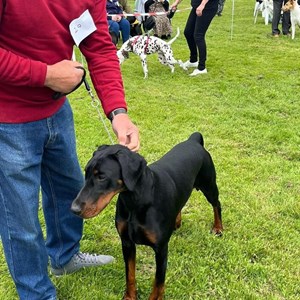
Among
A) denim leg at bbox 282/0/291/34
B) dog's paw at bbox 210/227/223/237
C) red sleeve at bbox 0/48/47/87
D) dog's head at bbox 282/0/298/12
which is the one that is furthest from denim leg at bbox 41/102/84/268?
denim leg at bbox 282/0/291/34

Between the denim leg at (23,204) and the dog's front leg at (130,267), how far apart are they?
0.48m

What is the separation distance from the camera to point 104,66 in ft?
7.25

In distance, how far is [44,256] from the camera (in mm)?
2301

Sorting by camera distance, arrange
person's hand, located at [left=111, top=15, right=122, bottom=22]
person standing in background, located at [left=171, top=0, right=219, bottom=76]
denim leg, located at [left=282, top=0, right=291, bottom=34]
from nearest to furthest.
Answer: person standing in background, located at [left=171, top=0, right=219, bottom=76]
person's hand, located at [left=111, top=15, right=122, bottom=22]
denim leg, located at [left=282, top=0, right=291, bottom=34]

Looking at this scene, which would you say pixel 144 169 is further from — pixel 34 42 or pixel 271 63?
pixel 271 63

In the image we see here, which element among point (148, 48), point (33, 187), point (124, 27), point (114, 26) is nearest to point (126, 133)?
point (33, 187)

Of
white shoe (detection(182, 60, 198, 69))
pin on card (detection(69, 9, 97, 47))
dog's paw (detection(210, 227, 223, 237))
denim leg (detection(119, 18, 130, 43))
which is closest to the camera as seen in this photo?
pin on card (detection(69, 9, 97, 47))

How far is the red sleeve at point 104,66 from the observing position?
217 cm

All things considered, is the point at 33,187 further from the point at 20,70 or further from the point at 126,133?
the point at 20,70

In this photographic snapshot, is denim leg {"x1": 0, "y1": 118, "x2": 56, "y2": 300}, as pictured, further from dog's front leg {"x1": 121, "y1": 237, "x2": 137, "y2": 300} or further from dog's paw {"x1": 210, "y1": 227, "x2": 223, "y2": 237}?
dog's paw {"x1": 210, "y1": 227, "x2": 223, "y2": 237}

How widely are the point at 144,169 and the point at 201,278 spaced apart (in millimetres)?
1084

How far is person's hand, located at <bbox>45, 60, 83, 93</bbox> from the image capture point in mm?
1764

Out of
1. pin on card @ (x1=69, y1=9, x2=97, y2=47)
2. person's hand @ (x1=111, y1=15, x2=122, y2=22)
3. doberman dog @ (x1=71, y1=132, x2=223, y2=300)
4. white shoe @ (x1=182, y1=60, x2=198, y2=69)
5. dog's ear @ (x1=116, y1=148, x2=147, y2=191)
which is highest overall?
pin on card @ (x1=69, y1=9, x2=97, y2=47)

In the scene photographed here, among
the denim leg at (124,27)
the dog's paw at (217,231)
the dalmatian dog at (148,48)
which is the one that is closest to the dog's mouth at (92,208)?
the dog's paw at (217,231)
